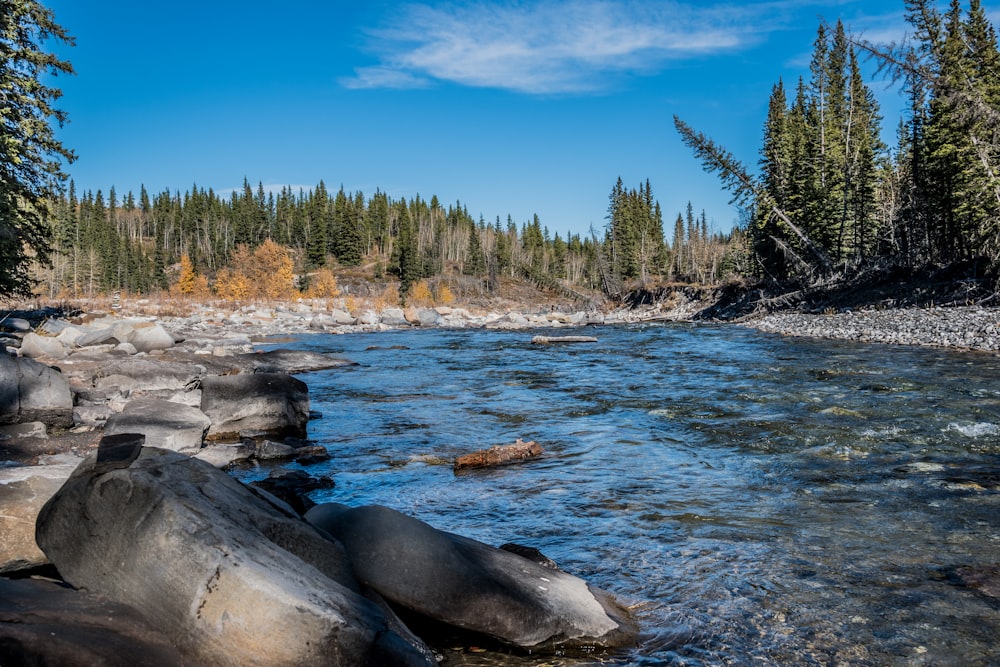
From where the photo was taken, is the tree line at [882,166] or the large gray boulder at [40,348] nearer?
the large gray boulder at [40,348]

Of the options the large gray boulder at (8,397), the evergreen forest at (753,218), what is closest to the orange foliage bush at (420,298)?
the evergreen forest at (753,218)

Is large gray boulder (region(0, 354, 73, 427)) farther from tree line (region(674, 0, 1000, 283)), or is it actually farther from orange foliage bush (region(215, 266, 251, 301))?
orange foliage bush (region(215, 266, 251, 301))

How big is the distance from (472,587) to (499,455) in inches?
152

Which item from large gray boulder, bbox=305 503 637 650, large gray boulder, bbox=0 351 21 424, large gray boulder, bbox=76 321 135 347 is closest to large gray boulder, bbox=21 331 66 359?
large gray boulder, bbox=76 321 135 347

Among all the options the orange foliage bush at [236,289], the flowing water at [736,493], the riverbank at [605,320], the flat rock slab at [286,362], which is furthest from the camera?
the orange foliage bush at [236,289]

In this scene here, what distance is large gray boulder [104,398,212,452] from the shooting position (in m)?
6.86

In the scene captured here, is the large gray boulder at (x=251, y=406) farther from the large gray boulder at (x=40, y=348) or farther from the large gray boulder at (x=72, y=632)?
the large gray boulder at (x=40, y=348)

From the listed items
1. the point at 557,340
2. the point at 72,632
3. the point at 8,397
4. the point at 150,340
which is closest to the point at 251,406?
the point at 8,397

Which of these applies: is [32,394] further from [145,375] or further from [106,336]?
[106,336]

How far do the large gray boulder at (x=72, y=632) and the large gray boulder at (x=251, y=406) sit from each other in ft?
20.0

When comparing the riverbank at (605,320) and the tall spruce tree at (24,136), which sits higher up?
the tall spruce tree at (24,136)

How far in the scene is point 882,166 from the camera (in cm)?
4856

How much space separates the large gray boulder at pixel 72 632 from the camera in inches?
79.2

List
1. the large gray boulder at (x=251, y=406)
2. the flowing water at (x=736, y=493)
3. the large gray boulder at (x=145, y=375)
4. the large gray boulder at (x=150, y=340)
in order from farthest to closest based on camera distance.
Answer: the large gray boulder at (x=150, y=340)
the large gray boulder at (x=145, y=375)
the large gray boulder at (x=251, y=406)
the flowing water at (x=736, y=493)
